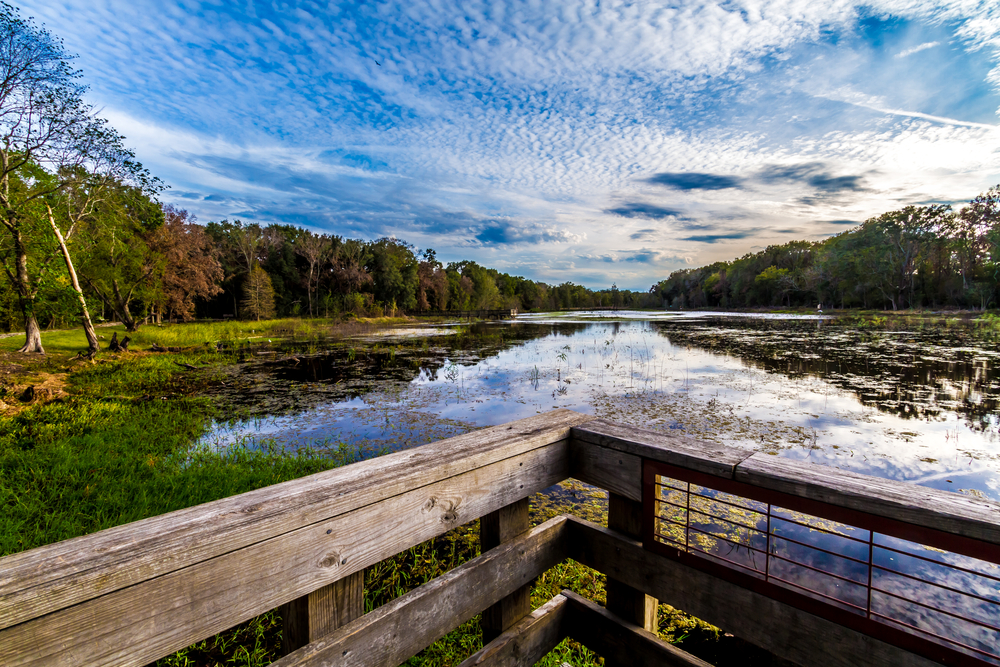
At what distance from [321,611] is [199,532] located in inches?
17.4

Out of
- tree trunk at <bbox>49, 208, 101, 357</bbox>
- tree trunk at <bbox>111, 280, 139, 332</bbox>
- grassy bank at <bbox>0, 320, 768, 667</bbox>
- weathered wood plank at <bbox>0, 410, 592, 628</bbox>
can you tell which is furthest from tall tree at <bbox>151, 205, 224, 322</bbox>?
weathered wood plank at <bbox>0, 410, 592, 628</bbox>

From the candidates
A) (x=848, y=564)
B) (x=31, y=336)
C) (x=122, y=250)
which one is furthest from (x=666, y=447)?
(x=122, y=250)

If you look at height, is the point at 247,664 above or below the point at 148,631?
below

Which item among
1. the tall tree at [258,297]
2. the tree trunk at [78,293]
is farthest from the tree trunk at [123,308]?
the tall tree at [258,297]

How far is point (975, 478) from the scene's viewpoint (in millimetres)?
5496

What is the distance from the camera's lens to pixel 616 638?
5.80 feet

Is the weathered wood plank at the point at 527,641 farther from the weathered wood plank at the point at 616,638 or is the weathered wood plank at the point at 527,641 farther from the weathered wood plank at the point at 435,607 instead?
the weathered wood plank at the point at 435,607

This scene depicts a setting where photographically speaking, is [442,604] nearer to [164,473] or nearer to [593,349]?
[164,473]

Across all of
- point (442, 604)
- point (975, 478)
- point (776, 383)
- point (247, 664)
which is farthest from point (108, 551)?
point (776, 383)

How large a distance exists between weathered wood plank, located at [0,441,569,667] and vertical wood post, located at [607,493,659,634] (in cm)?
56

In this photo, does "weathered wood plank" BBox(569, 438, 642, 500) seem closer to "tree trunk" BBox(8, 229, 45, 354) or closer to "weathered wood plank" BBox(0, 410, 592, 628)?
"weathered wood plank" BBox(0, 410, 592, 628)

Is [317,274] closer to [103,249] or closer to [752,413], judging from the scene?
[103,249]

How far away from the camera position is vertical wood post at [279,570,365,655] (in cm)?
122

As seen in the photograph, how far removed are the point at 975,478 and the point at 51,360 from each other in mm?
22568
